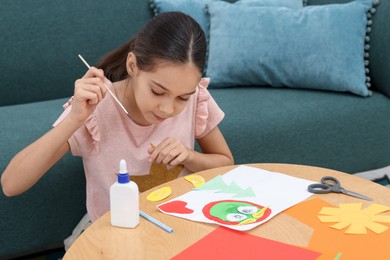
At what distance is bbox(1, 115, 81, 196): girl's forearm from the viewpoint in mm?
1208

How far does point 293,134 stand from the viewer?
2178 millimetres

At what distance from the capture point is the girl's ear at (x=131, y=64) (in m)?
1.31

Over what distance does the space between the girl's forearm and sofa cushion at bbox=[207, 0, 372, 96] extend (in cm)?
129

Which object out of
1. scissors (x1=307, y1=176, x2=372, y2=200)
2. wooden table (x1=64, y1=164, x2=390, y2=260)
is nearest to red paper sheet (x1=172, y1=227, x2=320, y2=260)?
wooden table (x1=64, y1=164, x2=390, y2=260)

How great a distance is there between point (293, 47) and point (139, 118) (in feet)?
3.74

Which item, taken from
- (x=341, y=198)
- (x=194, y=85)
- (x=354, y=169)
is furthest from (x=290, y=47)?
(x=341, y=198)

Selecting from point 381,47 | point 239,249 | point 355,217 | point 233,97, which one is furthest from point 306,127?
point 239,249

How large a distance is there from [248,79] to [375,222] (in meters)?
1.50

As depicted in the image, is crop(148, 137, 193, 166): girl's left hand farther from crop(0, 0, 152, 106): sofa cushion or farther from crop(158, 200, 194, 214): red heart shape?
crop(0, 0, 152, 106): sofa cushion

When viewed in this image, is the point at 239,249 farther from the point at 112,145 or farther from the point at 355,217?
the point at 112,145

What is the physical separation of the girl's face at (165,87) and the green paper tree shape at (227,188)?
19 cm

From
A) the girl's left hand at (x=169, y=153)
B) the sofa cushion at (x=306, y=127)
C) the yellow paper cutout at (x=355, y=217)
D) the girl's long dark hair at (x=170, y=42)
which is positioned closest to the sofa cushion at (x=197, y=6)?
the sofa cushion at (x=306, y=127)

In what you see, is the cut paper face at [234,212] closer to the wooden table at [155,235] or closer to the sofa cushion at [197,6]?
the wooden table at [155,235]

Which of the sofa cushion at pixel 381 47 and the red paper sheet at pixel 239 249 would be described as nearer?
the red paper sheet at pixel 239 249
